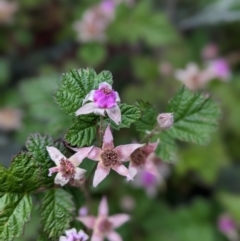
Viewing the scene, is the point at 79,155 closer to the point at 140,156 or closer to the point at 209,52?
Result: the point at 140,156

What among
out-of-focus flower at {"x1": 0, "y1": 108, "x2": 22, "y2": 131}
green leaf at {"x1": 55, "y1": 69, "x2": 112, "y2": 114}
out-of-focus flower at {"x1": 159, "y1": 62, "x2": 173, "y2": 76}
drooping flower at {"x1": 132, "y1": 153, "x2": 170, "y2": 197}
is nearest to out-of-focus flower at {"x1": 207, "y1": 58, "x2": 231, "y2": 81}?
out-of-focus flower at {"x1": 159, "y1": 62, "x2": 173, "y2": 76}

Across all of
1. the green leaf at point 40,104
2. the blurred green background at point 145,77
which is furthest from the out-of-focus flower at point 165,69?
the green leaf at point 40,104

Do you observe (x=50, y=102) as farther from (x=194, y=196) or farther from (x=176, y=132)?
(x=194, y=196)

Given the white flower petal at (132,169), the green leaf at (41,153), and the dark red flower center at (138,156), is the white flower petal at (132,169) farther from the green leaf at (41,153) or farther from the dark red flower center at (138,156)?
the green leaf at (41,153)

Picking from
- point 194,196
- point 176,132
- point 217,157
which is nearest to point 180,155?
point 217,157

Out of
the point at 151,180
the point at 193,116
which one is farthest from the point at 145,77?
the point at 193,116

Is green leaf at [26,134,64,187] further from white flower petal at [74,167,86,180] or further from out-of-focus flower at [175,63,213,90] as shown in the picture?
out-of-focus flower at [175,63,213,90]
